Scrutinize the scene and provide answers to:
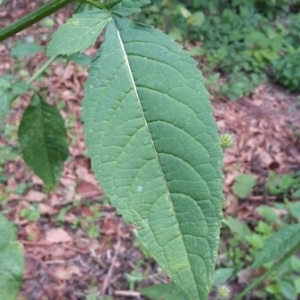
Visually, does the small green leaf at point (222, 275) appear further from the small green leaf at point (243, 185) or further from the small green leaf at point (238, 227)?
the small green leaf at point (243, 185)

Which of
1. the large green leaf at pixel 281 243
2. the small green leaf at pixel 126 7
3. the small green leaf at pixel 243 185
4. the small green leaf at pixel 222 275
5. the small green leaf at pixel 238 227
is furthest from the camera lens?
the small green leaf at pixel 243 185

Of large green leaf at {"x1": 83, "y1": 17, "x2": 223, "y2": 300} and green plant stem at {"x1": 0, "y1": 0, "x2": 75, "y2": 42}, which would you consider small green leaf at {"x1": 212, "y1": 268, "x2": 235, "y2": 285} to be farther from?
green plant stem at {"x1": 0, "y1": 0, "x2": 75, "y2": 42}

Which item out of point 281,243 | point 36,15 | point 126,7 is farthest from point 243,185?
point 36,15

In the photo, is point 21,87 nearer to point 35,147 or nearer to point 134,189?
point 35,147

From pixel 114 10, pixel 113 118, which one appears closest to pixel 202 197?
pixel 113 118

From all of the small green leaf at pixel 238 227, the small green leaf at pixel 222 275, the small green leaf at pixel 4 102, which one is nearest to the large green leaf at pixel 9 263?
the small green leaf at pixel 4 102

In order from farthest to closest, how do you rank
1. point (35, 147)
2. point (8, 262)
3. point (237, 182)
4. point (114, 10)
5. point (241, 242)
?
point (237, 182) < point (241, 242) < point (35, 147) < point (8, 262) < point (114, 10)

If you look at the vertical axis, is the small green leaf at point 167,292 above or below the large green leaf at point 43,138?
below
